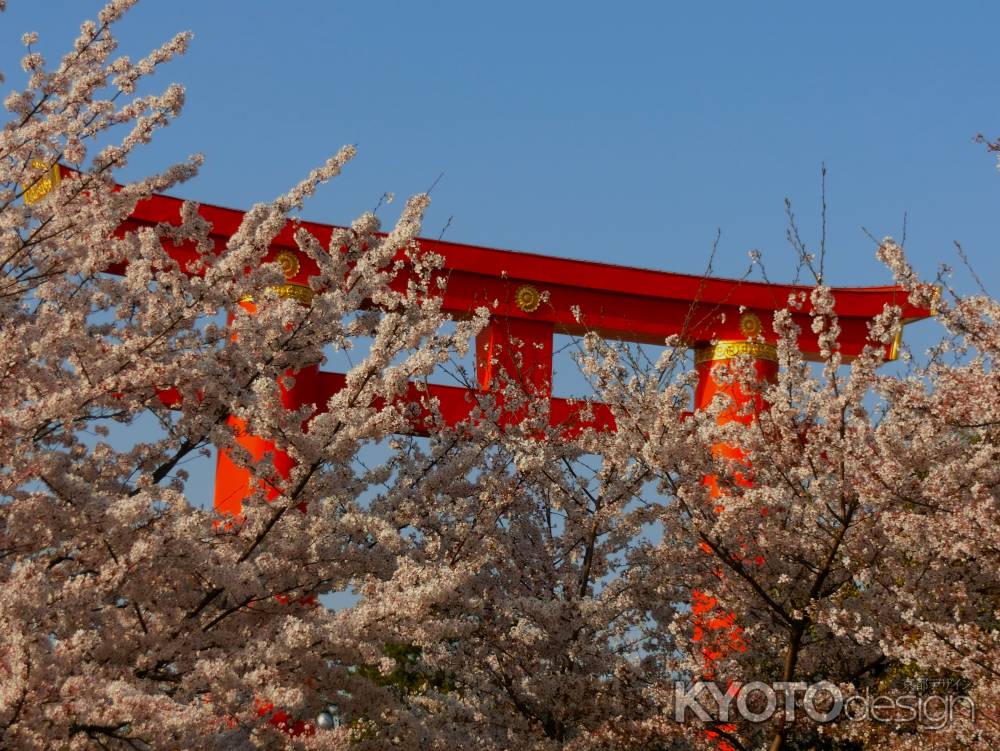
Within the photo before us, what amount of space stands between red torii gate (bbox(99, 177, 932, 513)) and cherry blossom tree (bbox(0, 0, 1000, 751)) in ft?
11.6

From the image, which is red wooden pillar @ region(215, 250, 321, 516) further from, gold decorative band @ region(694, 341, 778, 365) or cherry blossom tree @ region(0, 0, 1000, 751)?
gold decorative band @ region(694, 341, 778, 365)

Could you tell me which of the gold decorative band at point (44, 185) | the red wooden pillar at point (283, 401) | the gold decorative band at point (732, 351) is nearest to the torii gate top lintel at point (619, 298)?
the gold decorative band at point (732, 351)

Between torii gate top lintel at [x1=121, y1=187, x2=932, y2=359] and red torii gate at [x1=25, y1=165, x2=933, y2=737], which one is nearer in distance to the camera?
red torii gate at [x1=25, y1=165, x2=933, y2=737]

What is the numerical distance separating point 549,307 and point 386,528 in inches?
308

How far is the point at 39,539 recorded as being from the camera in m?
5.27

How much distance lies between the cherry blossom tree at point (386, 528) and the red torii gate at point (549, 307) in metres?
3.54

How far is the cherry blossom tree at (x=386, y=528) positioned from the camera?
5.16 m

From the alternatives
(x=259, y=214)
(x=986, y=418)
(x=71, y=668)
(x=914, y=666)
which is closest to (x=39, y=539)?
(x=71, y=668)

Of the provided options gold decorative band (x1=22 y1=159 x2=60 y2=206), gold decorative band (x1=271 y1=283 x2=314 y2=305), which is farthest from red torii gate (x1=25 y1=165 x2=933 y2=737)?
gold decorative band (x1=22 y1=159 x2=60 y2=206)

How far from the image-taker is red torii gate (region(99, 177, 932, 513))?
12.1 meters

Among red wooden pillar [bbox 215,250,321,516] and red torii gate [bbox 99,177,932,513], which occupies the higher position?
red torii gate [bbox 99,177,932,513]

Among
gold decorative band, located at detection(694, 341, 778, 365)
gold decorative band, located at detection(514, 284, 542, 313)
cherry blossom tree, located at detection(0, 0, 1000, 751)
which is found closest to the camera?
cherry blossom tree, located at detection(0, 0, 1000, 751)

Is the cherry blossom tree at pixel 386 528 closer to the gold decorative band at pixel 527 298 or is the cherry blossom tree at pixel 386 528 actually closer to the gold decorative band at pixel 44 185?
the gold decorative band at pixel 44 185

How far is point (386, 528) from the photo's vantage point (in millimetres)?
5711
